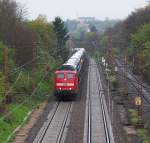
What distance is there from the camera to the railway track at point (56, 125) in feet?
104

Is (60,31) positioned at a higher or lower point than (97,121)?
higher

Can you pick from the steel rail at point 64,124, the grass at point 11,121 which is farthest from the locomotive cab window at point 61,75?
the grass at point 11,121

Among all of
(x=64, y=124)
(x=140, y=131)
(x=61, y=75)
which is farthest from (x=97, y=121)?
(x=61, y=75)

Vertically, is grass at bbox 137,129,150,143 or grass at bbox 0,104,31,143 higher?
grass at bbox 0,104,31,143

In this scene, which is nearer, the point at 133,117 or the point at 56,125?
the point at 56,125

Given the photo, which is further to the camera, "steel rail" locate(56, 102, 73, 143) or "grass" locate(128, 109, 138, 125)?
"grass" locate(128, 109, 138, 125)

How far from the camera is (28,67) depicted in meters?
55.9

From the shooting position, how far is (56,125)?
120 feet

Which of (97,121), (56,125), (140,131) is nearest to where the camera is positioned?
(140,131)

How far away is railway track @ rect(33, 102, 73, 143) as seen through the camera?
104ft

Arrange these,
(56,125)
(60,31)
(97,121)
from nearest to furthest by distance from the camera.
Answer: (56,125) → (97,121) → (60,31)

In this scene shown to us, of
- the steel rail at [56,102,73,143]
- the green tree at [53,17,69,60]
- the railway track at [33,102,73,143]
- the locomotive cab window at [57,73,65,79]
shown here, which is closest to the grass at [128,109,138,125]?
the railway track at [33,102,73,143]

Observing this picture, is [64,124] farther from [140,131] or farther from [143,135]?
[143,135]

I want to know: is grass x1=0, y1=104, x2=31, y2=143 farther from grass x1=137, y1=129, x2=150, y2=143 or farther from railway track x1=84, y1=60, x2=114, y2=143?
grass x1=137, y1=129, x2=150, y2=143
